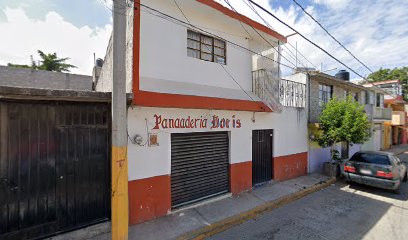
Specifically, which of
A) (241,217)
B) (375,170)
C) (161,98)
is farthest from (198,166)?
(375,170)

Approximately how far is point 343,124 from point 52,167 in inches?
407

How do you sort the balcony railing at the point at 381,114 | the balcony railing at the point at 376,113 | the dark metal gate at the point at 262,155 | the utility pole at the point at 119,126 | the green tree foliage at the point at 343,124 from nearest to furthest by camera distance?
1. the utility pole at the point at 119,126
2. the dark metal gate at the point at 262,155
3. the green tree foliage at the point at 343,124
4. the balcony railing at the point at 376,113
5. the balcony railing at the point at 381,114

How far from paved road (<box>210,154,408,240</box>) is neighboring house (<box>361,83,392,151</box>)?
33.8ft

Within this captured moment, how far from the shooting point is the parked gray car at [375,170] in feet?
25.6

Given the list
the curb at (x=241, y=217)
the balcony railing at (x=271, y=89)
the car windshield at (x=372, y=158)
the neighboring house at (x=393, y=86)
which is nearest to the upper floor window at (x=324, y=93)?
the balcony railing at (x=271, y=89)

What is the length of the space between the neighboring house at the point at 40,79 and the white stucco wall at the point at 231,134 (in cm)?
1321

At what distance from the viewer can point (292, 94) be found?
10133 millimetres

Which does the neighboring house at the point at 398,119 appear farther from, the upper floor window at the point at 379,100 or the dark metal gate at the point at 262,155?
the dark metal gate at the point at 262,155

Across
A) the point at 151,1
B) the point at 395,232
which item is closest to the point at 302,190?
the point at 395,232

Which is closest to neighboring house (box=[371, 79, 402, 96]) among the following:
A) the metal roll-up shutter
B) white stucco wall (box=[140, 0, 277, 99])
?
white stucco wall (box=[140, 0, 277, 99])

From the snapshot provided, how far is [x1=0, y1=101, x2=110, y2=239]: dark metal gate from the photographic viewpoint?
3947mm

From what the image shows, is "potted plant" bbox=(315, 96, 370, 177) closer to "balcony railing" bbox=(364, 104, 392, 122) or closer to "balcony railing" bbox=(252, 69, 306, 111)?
"balcony railing" bbox=(252, 69, 306, 111)

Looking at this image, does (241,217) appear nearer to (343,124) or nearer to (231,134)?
(231,134)

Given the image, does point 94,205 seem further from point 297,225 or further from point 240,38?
point 240,38
